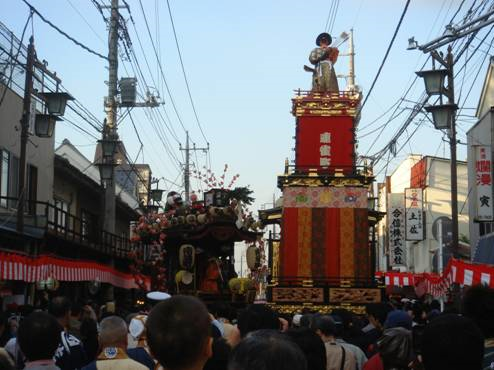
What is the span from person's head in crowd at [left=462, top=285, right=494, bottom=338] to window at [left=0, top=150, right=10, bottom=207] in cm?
2117

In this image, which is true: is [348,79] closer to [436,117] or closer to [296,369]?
[436,117]

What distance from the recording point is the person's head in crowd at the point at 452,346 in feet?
12.7

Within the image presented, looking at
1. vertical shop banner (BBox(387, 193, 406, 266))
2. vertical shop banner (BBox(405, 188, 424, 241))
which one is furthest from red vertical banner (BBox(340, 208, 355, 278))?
vertical shop banner (BBox(387, 193, 406, 266))

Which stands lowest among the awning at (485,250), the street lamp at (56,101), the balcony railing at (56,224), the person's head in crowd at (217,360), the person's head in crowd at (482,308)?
the person's head in crowd at (217,360)

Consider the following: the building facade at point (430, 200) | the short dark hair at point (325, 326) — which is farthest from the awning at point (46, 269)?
the building facade at point (430, 200)

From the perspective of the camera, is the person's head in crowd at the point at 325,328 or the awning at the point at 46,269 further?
the awning at the point at 46,269

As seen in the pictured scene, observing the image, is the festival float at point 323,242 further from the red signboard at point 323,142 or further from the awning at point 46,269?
the awning at point 46,269

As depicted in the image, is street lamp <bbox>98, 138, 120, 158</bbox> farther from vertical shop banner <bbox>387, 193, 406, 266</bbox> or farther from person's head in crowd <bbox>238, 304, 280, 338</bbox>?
vertical shop banner <bbox>387, 193, 406, 266</bbox>

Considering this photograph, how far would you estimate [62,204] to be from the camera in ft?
110

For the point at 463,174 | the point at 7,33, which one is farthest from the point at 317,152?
the point at 463,174

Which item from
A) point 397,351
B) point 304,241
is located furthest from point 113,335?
point 304,241

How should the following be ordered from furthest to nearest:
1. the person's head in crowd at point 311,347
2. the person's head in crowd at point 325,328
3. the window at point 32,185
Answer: the window at point 32,185 < the person's head in crowd at point 325,328 < the person's head in crowd at point 311,347

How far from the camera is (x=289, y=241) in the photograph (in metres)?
25.8

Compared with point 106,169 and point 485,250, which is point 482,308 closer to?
point 106,169
